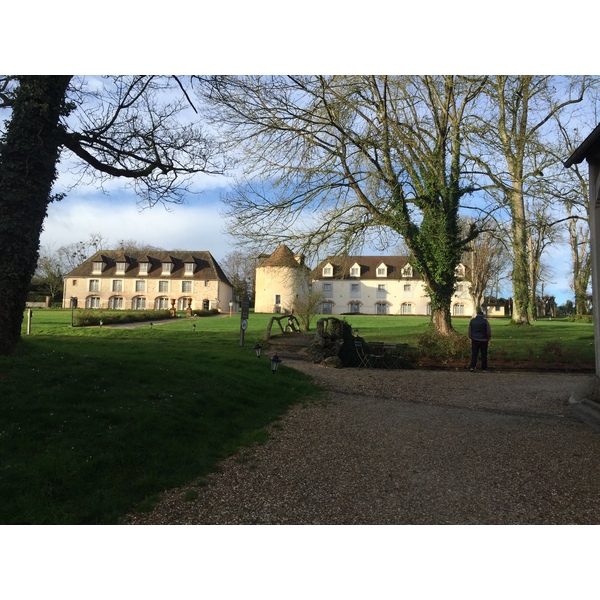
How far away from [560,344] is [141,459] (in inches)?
429

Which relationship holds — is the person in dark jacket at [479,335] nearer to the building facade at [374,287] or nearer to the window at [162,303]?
the building facade at [374,287]

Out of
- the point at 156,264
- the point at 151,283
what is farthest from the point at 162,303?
the point at 156,264

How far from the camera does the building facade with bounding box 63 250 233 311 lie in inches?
395

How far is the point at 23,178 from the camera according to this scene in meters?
5.10

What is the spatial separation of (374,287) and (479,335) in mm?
13422

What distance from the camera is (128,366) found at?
5578 millimetres

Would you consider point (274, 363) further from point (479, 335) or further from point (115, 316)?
point (115, 316)

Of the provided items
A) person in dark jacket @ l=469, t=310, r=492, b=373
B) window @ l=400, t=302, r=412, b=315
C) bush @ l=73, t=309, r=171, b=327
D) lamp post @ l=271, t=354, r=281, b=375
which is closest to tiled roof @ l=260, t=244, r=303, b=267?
lamp post @ l=271, t=354, r=281, b=375

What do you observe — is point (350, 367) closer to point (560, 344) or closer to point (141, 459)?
point (560, 344)

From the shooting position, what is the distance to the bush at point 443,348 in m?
10.7

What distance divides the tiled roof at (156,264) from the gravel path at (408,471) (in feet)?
18.5

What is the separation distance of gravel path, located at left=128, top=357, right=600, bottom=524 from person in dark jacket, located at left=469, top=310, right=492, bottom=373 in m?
3.20

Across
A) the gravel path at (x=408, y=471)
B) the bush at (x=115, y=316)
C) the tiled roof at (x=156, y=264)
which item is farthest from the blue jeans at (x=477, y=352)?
the bush at (x=115, y=316)

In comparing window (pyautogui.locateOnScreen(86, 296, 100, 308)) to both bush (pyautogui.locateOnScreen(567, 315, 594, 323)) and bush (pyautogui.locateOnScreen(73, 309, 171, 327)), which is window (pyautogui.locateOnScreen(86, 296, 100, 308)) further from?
bush (pyautogui.locateOnScreen(567, 315, 594, 323))
